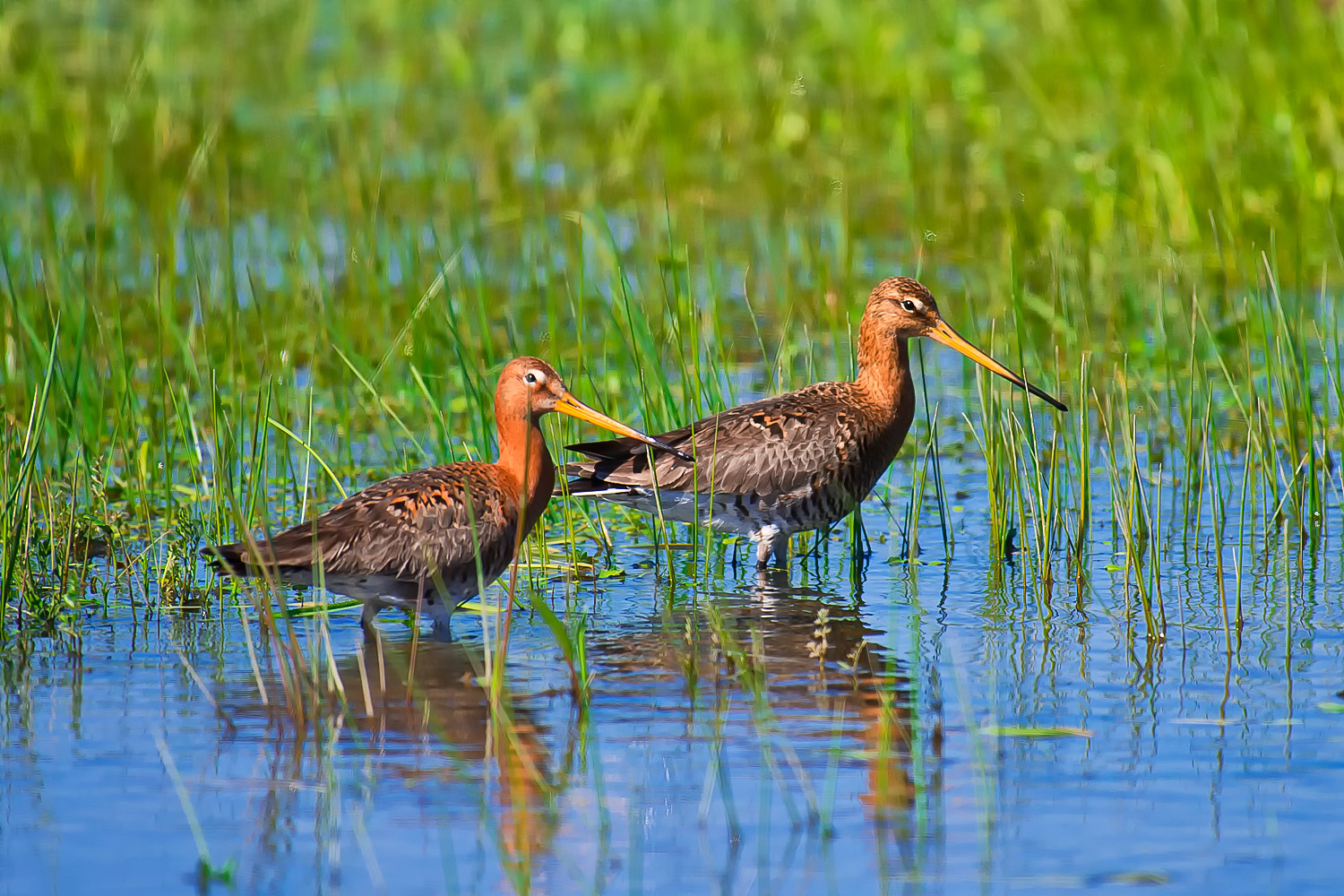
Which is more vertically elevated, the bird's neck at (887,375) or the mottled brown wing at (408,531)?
the bird's neck at (887,375)

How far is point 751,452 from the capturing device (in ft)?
26.0

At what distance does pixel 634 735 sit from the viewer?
5684mm

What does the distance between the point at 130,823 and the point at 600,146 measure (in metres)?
10.2

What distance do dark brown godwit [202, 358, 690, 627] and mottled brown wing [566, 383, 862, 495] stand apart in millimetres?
464

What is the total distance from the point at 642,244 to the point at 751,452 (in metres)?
3.72

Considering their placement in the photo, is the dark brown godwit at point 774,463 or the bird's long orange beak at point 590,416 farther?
the dark brown godwit at point 774,463

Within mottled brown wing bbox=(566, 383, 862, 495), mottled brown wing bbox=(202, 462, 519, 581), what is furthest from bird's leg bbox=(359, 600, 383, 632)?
mottled brown wing bbox=(566, 383, 862, 495)

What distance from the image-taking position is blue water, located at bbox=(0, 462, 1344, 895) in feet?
15.5

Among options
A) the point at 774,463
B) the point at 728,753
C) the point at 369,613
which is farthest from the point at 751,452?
the point at 728,753

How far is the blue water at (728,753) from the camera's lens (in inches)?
186

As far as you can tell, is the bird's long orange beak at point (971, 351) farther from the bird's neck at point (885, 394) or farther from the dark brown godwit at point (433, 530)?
the dark brown godwit at point (433, 530)

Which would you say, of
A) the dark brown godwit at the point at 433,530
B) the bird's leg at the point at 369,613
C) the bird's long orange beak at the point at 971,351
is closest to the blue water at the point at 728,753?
the bird's leg at the point at 369,613

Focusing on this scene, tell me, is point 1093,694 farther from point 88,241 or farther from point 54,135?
point 54,135

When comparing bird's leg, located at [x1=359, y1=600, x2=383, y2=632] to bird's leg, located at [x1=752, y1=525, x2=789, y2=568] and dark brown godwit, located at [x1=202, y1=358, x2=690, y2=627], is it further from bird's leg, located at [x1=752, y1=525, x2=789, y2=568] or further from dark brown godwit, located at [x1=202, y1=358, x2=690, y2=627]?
bird's leg, located at [x1=752, y1=525, x2=789, y2=568]
